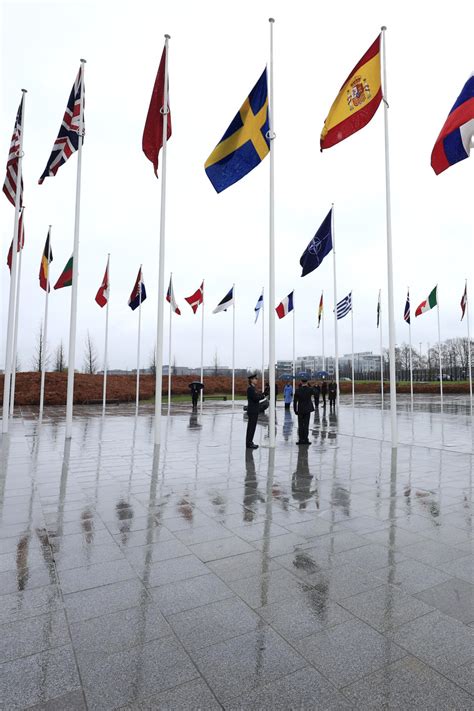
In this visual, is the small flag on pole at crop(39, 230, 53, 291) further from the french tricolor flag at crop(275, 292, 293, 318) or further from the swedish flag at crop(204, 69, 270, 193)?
the french tricolor flag at crop(275, 292, 293, 318)

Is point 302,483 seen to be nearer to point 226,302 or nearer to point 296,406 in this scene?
point 296,406

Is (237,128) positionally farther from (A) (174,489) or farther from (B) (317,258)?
(A) (174,489)

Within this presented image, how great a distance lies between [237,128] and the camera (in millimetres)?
11109

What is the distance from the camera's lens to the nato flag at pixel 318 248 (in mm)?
16188

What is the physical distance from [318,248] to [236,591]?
14.2 meters

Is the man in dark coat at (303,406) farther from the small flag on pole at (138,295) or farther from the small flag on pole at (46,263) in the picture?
the small flag on pole at (138,295)

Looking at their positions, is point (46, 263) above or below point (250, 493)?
above

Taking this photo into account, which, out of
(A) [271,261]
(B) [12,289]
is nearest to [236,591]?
(A) [271,261]

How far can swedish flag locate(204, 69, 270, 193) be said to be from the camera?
36.0 feet

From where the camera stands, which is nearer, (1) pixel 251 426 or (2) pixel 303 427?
(1) pixel 251 426

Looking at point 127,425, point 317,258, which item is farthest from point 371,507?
point 127,425

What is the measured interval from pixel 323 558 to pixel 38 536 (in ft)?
10.9

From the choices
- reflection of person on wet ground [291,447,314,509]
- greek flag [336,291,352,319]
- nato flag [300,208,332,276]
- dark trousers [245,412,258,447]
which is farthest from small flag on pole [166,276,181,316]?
reflection of person on wet ground [291,447,314,509]

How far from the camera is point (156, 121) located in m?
12.0
